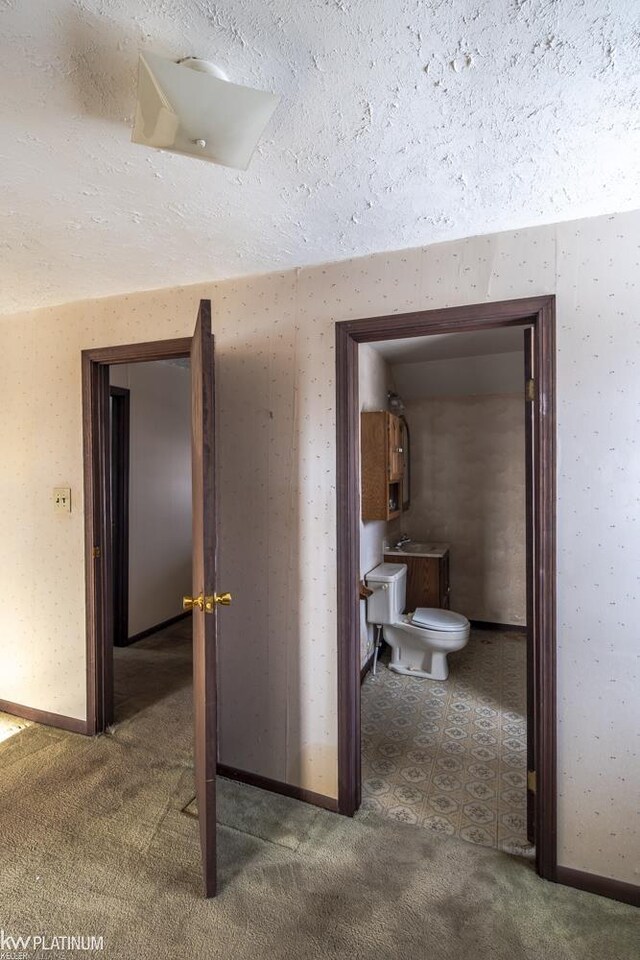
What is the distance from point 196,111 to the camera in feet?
3.44

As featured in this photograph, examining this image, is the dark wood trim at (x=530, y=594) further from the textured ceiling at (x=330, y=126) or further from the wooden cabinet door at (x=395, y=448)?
the wooden cabinet door at (x=395, y=448)

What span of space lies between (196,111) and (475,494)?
12.3 feet

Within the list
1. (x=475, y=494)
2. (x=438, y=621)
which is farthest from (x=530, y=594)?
(x=475, y=494)

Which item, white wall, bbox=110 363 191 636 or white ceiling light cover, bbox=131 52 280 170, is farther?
white wall, bbox=110 363 191 636

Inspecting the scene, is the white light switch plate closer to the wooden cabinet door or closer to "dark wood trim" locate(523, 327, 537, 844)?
the wooden cabinet door

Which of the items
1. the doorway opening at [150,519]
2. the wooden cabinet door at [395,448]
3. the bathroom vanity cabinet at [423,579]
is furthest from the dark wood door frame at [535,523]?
the bathroom vanity cabinet at [423,579]

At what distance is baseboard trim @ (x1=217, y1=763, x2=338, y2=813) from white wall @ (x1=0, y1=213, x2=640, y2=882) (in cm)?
5

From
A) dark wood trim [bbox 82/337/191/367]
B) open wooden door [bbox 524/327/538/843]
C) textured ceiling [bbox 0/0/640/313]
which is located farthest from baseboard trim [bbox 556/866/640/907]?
dark wood trim [bbox 82/337/191/367]

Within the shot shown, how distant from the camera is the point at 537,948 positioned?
141cm

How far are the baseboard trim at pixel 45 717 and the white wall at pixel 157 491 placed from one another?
116cm

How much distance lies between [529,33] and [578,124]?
A: 1.14ft

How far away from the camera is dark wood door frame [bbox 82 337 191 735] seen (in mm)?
2523

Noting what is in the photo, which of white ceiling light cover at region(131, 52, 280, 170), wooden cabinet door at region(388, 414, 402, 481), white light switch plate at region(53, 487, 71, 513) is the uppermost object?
white ceiling light cover at region(131, 52, 280, 170)

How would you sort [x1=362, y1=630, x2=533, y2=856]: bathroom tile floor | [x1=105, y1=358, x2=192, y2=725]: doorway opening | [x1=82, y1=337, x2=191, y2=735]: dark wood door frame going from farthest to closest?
[x1=105, y1=358, x2=192, y2=725]: doorway opening
[x1=82, y1=337, x2=191, y2=735]: dark wood door frame
[x1=362, y1=630, x2=533, y2=856]: bathroom tile floor
